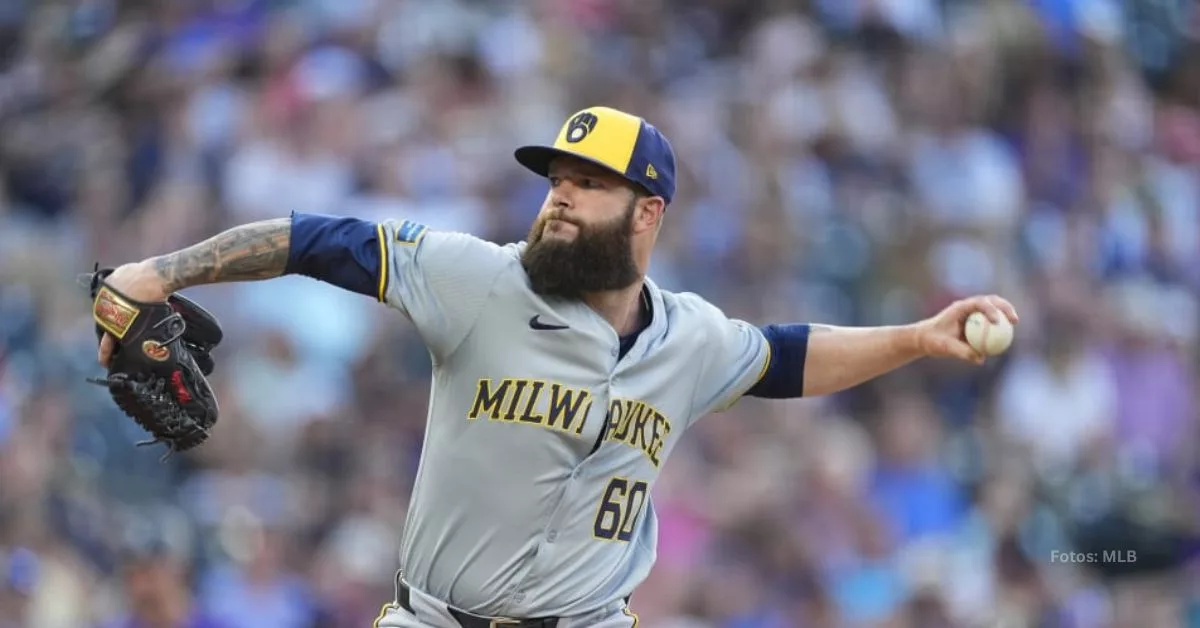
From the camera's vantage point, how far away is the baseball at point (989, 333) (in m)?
5.72

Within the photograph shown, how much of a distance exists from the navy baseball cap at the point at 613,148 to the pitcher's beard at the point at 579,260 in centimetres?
16

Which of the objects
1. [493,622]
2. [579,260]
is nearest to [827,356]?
[579,260]

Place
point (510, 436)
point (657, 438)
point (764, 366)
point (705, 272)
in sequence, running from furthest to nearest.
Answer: point (705, 272) < point (764, 366) < point (657, 438) < point (510, 436)

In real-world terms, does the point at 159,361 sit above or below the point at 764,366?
below

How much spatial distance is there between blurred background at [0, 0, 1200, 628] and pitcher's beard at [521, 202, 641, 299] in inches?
146

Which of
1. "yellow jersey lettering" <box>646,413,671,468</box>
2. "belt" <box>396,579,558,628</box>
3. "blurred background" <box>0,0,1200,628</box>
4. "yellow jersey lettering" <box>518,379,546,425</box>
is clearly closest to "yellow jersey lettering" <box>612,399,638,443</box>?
"yellow jersey lettering" <box>646,413,671,468</box>

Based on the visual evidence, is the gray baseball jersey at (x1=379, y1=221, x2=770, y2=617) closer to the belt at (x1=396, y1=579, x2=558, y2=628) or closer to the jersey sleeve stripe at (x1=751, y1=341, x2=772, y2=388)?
the belt at (x1=396, y1=579, x2=558, y2=628)

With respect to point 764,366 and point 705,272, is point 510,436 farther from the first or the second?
point 705,272

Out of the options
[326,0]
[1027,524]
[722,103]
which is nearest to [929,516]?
[1027,524]

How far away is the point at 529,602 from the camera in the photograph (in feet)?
18.3

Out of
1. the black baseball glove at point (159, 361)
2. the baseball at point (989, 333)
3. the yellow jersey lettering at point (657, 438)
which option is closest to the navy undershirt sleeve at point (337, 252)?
the black baseball glove at point (159, 361)

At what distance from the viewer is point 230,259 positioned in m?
5.26

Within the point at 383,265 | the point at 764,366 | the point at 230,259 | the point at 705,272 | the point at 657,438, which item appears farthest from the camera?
the point at 705,272

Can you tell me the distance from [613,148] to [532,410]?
0.78 m
